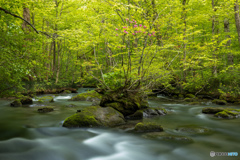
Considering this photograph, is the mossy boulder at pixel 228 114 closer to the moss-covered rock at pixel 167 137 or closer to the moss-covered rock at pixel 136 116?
the moss-covered rock at pixel 136 116

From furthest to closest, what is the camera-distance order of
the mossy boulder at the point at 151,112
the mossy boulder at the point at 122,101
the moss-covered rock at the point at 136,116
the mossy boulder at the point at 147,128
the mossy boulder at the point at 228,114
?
the mossy boulder at the point at 151,112 < the mossy boulder at the point at 122,101 < the moss-covered rock at the point at 136,116 < the mossy boulder at the point at 228,114 < the mossy boulder at the point at 147,128

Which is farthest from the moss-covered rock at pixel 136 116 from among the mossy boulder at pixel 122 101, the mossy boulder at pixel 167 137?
the mossy boulder at pixel 167 137

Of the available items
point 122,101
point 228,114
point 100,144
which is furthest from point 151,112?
point 100,144

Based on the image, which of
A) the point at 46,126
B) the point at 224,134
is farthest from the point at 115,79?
the point at 224,134

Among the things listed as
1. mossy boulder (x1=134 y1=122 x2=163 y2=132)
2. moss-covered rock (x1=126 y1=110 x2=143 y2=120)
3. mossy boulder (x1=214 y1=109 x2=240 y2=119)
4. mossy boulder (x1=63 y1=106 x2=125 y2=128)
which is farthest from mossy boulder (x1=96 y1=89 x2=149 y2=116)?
mossy boulder (x1=214 y1=109 x2=240 y2=119)

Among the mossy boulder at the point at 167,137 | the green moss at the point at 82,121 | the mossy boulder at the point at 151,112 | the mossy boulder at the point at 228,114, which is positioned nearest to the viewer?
the mossy boulder at the point at 167,137

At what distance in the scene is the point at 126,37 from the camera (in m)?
7.21

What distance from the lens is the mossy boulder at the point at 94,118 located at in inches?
235

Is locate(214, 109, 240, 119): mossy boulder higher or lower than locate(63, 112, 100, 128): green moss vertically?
lower

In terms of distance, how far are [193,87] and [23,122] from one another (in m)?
12.7

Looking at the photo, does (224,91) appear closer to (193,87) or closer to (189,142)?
(193,87)

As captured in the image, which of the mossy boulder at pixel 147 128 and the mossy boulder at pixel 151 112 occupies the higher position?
the mossy boulder at pixel 147 128

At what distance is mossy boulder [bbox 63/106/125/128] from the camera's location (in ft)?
19.5

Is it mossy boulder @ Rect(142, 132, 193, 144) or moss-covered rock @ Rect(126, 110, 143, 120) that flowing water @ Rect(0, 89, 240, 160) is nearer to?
mossy boulder @ Rect(142, 132, 193, 144)
